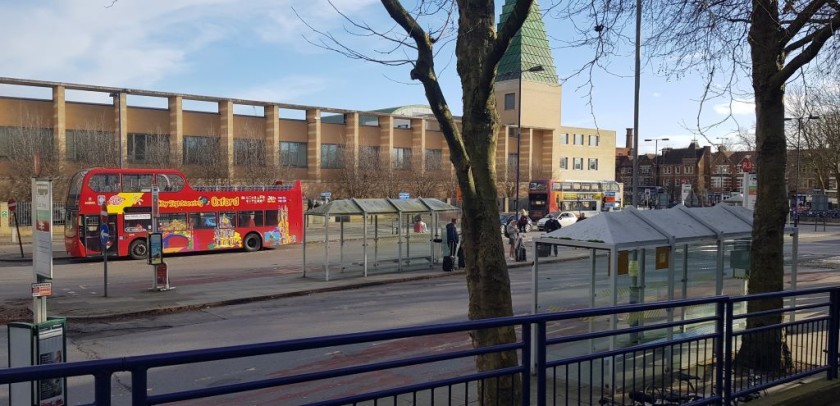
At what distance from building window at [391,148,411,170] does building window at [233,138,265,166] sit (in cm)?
1352

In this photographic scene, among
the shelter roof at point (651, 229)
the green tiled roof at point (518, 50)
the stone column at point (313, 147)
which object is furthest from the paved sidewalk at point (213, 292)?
the stone column at point (313, 147)

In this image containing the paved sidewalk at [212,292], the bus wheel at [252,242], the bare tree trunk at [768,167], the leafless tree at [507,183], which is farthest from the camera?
the leafless tree at [507,183]

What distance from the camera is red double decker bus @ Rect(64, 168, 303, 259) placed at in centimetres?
2545

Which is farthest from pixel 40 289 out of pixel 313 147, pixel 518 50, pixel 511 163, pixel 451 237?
pixel 511 163

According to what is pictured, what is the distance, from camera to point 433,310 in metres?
14.3

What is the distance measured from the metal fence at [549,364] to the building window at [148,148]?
38427 millimetres

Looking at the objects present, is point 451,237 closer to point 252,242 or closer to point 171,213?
point 252,242

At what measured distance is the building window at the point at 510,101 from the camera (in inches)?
3012

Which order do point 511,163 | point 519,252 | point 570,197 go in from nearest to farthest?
point 519,252, point 570,197, point 511,163

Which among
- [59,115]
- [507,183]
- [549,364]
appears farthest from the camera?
[507,183]

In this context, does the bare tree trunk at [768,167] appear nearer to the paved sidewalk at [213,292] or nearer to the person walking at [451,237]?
the paved sidewalk at [213,292]

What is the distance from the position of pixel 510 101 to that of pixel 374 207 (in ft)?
193

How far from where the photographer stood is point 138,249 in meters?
26.7

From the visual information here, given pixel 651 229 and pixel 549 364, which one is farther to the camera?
pixel 651 229
